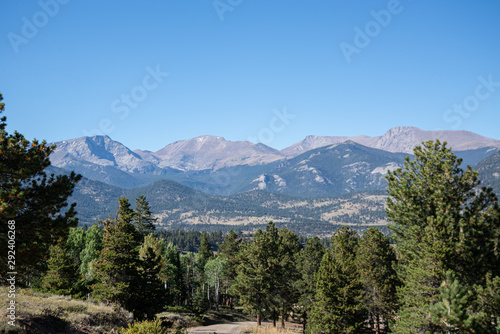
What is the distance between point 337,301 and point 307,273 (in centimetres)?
1865

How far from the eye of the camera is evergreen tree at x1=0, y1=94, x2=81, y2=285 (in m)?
13.3

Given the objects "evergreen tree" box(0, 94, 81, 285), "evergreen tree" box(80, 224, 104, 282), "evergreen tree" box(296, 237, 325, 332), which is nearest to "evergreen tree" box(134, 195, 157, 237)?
"evergreen tree" box(80, 224, 104, 282)

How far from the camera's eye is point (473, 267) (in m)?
19.7

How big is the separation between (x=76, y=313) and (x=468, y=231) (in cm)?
2491

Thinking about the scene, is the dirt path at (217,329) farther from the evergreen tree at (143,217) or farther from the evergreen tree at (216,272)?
the evergreen tree at (216,272)

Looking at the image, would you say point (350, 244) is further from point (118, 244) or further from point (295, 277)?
Result: point (118, 244)

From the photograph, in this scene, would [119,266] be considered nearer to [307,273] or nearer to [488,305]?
[488,305]

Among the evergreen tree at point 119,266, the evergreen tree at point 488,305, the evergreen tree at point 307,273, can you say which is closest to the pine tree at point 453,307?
the evergreen tree at point 488,305

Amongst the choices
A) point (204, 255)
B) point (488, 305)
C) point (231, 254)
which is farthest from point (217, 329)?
point (204, 255)

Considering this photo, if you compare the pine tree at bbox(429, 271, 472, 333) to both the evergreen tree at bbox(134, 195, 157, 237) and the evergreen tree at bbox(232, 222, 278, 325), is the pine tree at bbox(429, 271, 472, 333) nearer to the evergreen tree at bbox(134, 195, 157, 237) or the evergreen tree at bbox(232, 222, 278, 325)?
the evergreen tree at bbox(232, 222, 278, 325)

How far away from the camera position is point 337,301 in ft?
104

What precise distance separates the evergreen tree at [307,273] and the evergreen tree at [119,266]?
2569cm

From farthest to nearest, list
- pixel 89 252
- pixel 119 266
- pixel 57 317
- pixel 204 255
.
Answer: pixel 204 255 → pixel 89 252 → pixel 119 266 → pixel 57 317

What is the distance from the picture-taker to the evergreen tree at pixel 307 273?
48225mm
